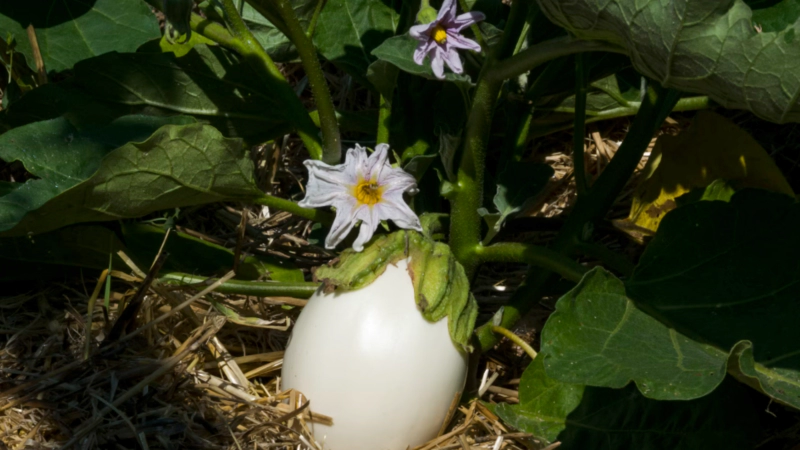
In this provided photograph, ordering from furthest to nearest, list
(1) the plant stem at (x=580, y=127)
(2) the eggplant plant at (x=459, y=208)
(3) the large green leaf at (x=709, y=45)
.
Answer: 1. (1) the plant stem at (x=580, y=127)
2. (2) the eggplant plant at (x=459, y=208)
3. (3) the large green leaf at (x=709, y=45)

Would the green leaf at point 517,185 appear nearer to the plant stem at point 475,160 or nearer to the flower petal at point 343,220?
the plant stem at point 475,160

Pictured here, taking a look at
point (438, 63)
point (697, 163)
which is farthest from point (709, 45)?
point (697, 163)

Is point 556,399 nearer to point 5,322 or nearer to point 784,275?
point 784,275

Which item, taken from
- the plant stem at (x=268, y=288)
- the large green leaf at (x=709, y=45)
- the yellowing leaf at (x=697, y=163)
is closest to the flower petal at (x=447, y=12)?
the large green leaf at (x=709, y=45)

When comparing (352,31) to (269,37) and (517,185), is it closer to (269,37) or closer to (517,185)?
(269,37)

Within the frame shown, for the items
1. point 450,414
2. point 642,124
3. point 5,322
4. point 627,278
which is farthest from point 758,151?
point 5,322
